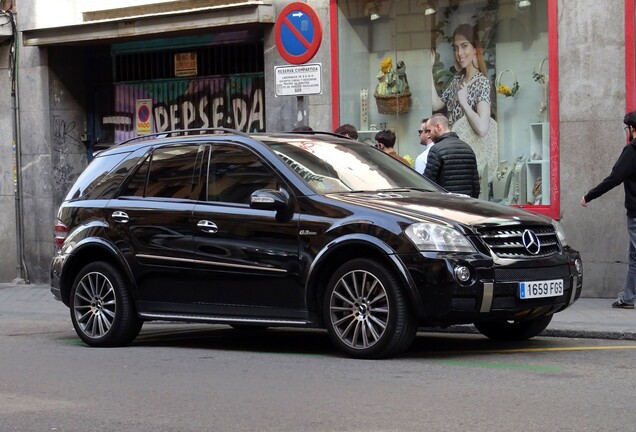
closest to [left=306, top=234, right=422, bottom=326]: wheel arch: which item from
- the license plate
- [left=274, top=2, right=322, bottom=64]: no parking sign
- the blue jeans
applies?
the license plate

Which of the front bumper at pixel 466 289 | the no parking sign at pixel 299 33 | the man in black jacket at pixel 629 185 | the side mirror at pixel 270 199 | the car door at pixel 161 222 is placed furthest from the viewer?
the no parking sign at pixel 299 33

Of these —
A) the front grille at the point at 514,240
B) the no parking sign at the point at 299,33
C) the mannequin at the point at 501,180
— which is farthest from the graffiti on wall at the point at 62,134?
the front grille at the point at 514,240

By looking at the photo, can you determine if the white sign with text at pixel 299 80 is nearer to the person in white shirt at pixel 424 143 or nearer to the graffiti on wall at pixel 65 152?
the person in white shirt at pixel 424 143

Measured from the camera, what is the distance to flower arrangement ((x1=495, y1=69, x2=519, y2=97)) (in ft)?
50.8

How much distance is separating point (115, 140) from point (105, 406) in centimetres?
1325

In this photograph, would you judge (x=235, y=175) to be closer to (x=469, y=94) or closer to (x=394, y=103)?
Result: (x=469, y=94)

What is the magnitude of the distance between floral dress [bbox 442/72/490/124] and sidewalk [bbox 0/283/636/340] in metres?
2.86

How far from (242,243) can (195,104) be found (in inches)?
378

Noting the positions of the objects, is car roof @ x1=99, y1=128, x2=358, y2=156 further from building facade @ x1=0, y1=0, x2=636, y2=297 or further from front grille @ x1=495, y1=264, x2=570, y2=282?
building facade @ x1=0, y1=0, x2=636, y2=297

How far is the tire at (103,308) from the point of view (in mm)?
10930

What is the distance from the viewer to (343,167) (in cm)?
1045

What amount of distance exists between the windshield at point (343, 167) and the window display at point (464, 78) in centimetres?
461

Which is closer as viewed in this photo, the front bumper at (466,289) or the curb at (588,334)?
the front bumper at (466,289)

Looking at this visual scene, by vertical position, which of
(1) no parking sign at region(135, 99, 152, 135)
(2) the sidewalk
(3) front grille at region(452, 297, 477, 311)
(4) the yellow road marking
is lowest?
(2) the sidewalk
